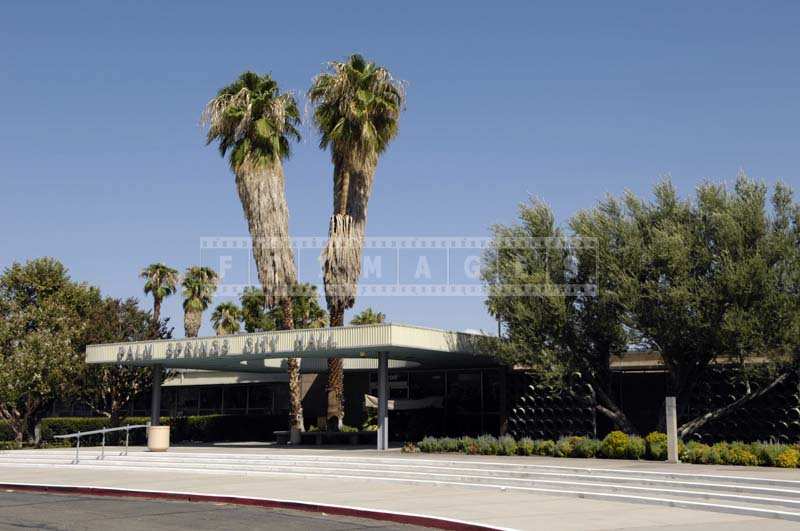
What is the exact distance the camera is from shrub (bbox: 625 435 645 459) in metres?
23.4

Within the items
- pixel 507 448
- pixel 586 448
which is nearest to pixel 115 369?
pixel 507 448

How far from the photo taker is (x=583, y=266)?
28.6m

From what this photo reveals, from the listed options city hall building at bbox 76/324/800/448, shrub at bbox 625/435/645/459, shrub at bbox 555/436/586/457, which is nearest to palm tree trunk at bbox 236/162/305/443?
city hall building at bbox 76/324/800/448

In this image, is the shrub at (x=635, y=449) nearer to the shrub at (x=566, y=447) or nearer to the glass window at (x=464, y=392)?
the shrub at (x=566, y=447)

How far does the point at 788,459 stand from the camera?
2044 centimetres

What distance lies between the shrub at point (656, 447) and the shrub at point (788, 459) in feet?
9.95

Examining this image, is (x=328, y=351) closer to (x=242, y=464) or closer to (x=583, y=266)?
(x=242, y=464)

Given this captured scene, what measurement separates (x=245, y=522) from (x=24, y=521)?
370 cm

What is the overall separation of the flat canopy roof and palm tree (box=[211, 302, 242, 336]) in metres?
25.8

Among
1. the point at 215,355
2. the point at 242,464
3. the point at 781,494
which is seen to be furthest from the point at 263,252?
the point at 781,494

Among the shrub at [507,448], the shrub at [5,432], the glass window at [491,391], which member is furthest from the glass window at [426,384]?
the shrub at [5,432]

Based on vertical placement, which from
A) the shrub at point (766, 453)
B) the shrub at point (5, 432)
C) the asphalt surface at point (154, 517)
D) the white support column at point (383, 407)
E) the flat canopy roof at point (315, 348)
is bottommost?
the asphalt surface at point (154, 517)

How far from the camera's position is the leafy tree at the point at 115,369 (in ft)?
130

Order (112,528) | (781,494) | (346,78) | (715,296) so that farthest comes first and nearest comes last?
(346,78), (715,296), (781,494), (112,528)
